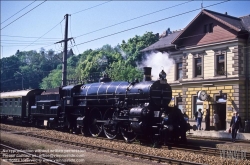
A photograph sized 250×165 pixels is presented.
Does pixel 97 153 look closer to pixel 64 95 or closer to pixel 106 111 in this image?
pixel 106 111

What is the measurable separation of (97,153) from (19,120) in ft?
Result: 63.5

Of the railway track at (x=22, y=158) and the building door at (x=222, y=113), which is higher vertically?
the building door at (x=222, y=113)

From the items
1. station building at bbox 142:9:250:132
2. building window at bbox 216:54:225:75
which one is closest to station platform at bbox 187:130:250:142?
station building at bbox 142:9:250:132

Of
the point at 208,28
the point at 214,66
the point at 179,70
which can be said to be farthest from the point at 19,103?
the point at 208,28

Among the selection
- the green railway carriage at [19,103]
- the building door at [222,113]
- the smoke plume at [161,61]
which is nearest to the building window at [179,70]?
the smoke plume at [161,61]

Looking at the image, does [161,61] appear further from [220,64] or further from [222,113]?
[222,113]

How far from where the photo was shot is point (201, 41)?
94.5 ft

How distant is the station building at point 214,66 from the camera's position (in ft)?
84.8

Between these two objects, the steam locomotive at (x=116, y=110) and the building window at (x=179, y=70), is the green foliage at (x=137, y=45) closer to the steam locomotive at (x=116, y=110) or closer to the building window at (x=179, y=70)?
the building window at (x=179, y=70)

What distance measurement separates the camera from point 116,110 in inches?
737

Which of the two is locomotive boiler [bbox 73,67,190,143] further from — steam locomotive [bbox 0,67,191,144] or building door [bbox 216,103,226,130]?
building door [bbox 216,103,226,130]

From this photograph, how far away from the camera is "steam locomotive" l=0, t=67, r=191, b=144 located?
16.5 metres

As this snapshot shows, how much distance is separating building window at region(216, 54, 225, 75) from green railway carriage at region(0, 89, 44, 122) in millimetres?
16070

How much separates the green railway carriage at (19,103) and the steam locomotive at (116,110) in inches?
70.1
